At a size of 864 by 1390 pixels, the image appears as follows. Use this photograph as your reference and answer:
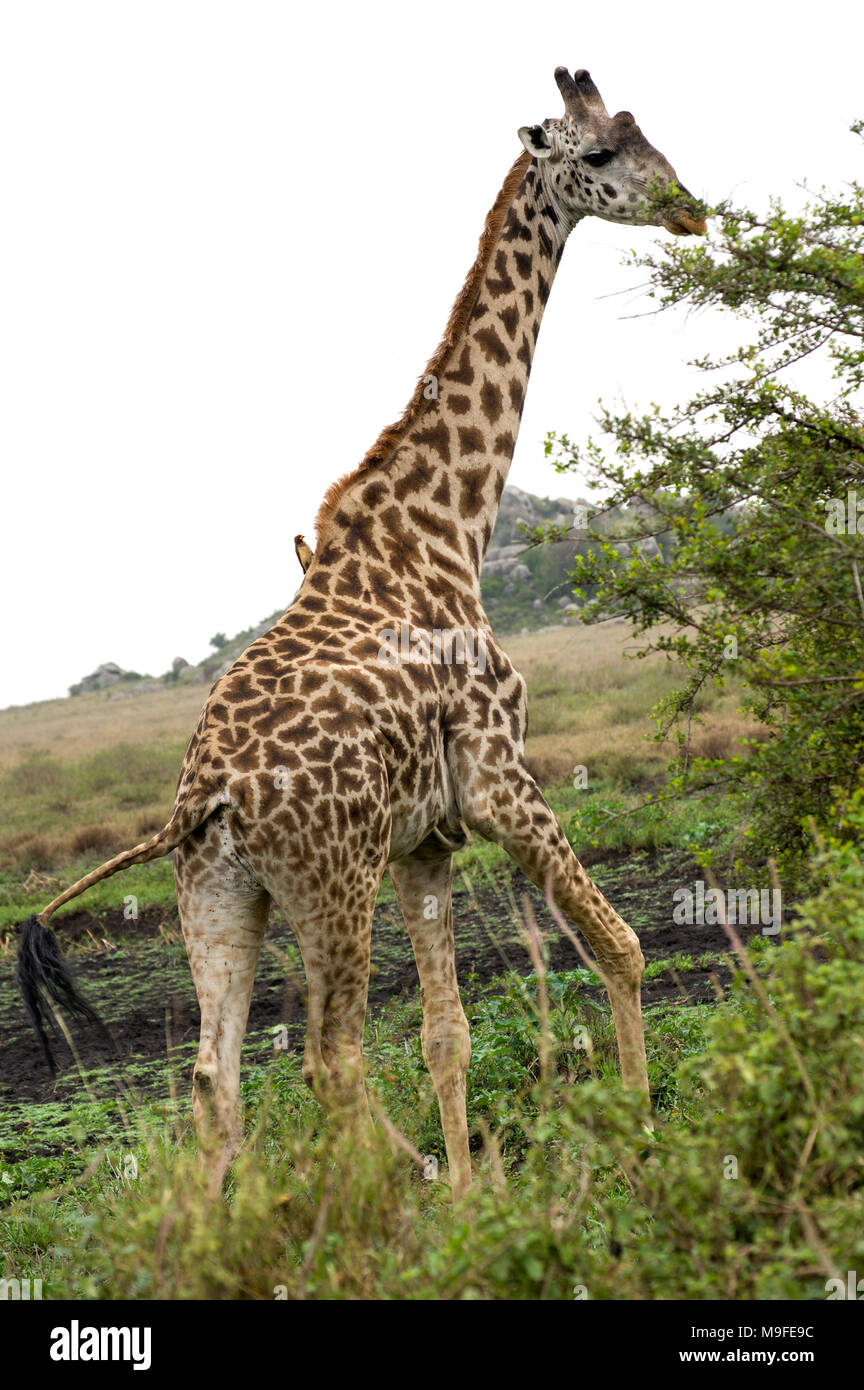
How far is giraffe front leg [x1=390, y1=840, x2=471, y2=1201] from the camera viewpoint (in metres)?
4.70

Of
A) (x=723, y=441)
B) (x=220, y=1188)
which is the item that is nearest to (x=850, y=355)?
(x=723, y=441)

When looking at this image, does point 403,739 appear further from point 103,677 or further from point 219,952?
point 103,677

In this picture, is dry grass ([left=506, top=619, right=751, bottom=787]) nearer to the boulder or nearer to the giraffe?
the giraffe

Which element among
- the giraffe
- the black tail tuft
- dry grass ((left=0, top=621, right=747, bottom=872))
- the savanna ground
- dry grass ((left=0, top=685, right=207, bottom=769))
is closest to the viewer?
the savanna ground

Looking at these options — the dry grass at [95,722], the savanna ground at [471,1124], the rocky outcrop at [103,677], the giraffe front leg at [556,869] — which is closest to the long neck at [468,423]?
the giraffe front leg at [556,869]

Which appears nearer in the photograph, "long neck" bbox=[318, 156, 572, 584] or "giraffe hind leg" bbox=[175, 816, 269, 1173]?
"giraffe hind leg" bbox=[175, 816, 269, 1173]

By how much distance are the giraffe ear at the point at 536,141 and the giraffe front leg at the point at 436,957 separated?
128 inches

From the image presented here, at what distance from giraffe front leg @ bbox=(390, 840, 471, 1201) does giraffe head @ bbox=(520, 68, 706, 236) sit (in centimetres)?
311

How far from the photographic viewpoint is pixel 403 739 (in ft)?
13.4

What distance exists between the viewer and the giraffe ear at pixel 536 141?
16.8ft

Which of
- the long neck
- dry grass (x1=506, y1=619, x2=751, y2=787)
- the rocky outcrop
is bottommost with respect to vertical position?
dry grass (x1=506, y1=619, x2=751, y2=787)

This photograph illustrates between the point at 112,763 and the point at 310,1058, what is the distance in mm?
19452

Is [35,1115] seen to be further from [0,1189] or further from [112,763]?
[112,763]

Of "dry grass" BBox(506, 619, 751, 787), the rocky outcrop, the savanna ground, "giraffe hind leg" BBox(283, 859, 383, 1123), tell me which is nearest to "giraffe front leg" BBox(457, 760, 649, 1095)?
the savanna ground
